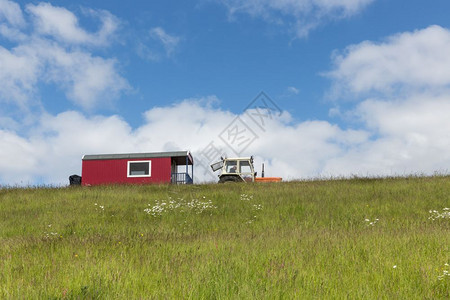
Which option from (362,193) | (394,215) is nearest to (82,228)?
(394,215)

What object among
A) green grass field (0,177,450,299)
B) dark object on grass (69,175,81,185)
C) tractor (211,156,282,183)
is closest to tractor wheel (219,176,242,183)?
tractor (211,156,282,183)

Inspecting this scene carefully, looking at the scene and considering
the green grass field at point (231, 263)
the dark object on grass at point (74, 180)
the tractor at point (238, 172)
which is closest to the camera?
the green grass field at point (231, 263)

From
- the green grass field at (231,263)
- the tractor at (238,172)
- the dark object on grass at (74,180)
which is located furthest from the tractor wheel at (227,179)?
the dark object on grass at (74,180)

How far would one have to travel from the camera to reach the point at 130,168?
25.5 metres

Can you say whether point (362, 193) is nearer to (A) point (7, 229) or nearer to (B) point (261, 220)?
(B) point (261, 220)

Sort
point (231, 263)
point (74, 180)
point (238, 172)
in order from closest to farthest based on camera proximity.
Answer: point (231, 263), point (238, 172), point (74, 180)

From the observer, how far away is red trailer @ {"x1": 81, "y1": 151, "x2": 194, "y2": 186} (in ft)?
82.0

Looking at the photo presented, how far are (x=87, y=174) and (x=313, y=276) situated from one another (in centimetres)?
2440

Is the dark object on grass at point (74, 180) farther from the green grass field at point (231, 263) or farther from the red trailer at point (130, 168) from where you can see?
the green grass field at point (231, 263)

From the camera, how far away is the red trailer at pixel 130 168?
24984 mm

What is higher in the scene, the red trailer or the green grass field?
the red trailer

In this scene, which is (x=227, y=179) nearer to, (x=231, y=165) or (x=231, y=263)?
(x=231, y=165)

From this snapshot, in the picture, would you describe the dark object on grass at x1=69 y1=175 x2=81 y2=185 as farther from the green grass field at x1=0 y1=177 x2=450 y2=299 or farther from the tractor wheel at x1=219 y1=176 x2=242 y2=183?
the green grass field at x1=0 y1=177 x2=450 y2=299

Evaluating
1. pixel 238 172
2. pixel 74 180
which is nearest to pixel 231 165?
pixel 238 172
